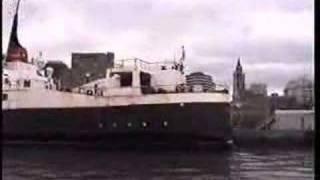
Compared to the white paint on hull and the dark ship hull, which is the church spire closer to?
the white paint on hull

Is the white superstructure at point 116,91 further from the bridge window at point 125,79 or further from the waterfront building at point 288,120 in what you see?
the waterfront building at point 288,120

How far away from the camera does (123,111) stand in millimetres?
29625

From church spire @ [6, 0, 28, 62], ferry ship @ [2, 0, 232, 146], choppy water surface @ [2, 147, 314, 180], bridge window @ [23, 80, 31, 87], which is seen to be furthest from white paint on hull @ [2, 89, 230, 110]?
choppy water surface @ [2, 147, 314, 180]

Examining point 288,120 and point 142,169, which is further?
point 288,120

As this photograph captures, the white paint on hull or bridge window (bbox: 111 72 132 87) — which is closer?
the white paint on hull

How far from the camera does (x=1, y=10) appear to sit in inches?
66.4

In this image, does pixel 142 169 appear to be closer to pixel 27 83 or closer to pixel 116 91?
pixel 116 91

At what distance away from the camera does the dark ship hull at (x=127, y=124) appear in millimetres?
28359

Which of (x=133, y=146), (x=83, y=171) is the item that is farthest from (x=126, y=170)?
(x=133, y=146)

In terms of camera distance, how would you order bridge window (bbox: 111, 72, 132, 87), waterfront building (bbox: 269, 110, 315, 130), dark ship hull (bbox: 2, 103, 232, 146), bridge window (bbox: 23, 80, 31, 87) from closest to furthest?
dark ship hull (bbox: 2, 103, 232, 146) → bridge window (bbox: 111, 72, 132, 87) → bridge window (bbox: 23, 80, 31, 87) → waterfront building (bbox: 269, 110, 315, 130)

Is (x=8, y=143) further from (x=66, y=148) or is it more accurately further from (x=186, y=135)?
(x=186, y=135)

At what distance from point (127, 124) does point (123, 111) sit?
3.05 ft

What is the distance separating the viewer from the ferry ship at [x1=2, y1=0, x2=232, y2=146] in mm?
28500

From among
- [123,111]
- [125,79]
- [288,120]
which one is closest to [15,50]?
[125,79]
